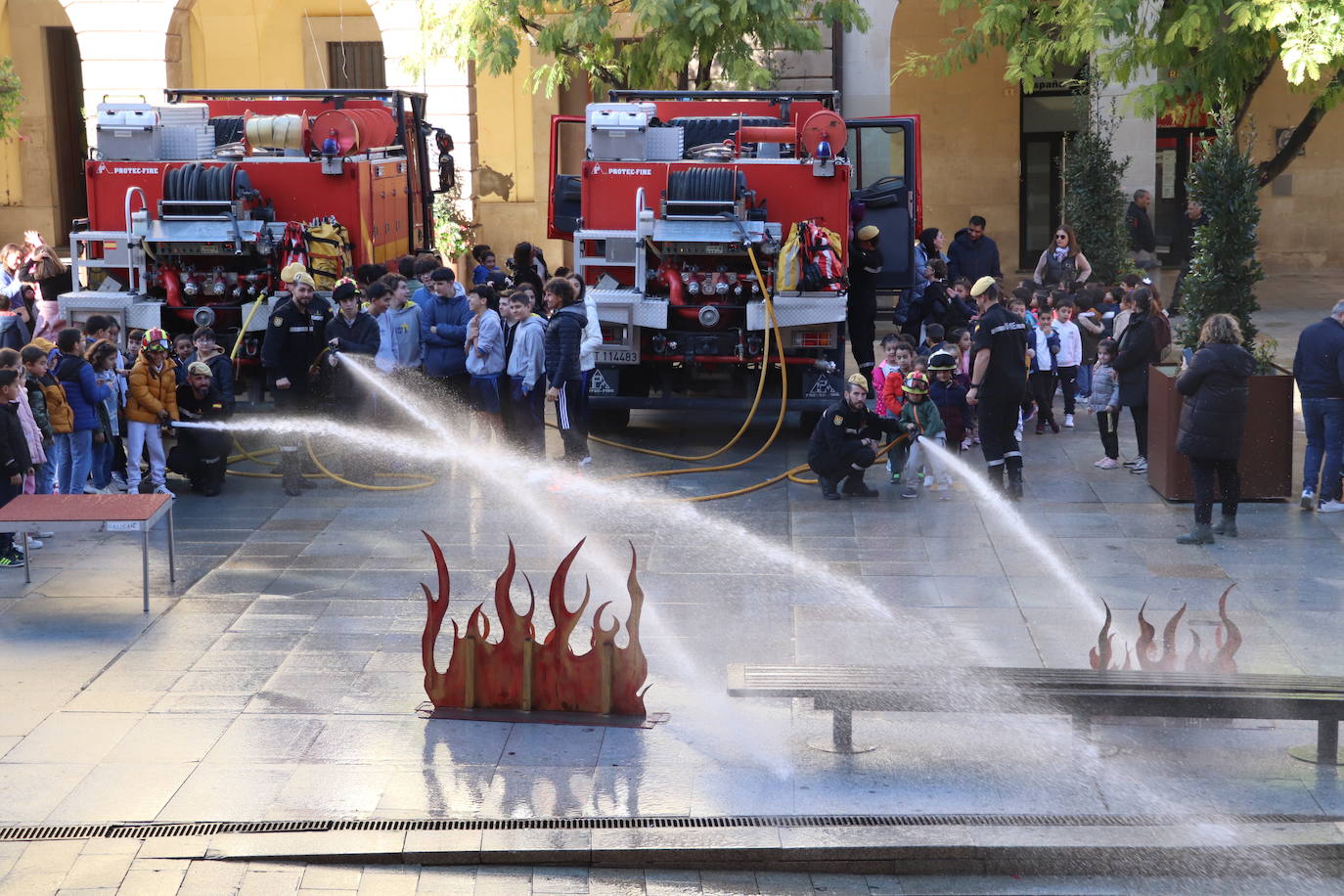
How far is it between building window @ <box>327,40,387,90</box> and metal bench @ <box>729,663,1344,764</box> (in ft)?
71.5

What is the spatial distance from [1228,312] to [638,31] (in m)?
9.25

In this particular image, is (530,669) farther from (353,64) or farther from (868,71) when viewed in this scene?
(353,64)

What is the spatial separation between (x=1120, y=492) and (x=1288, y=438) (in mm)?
1323

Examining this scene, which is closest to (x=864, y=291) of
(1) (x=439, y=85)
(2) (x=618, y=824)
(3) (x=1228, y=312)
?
(3) (x=1228, y=312)

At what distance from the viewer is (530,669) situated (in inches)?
324

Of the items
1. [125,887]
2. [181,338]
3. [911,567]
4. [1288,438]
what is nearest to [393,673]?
[125,887]

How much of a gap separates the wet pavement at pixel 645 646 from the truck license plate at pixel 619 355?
0.94 m

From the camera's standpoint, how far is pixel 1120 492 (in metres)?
13.1

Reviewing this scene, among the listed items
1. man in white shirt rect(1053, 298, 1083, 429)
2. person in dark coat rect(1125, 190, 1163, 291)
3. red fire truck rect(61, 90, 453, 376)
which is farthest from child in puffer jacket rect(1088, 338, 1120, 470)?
person in dark coat rect(1125, 190, 1163, 291)

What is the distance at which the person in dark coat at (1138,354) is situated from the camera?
13422 mm

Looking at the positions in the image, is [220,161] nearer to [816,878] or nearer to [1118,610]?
[1118,610]

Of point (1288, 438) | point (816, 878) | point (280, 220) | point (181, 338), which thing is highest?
point (280, 220)

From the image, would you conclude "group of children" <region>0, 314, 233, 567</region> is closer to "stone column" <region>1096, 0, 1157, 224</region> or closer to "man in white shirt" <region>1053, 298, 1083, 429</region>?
"man in white shirt" <region>1053, 298, 1083, 429</region>

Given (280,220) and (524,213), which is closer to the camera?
(280,220)
